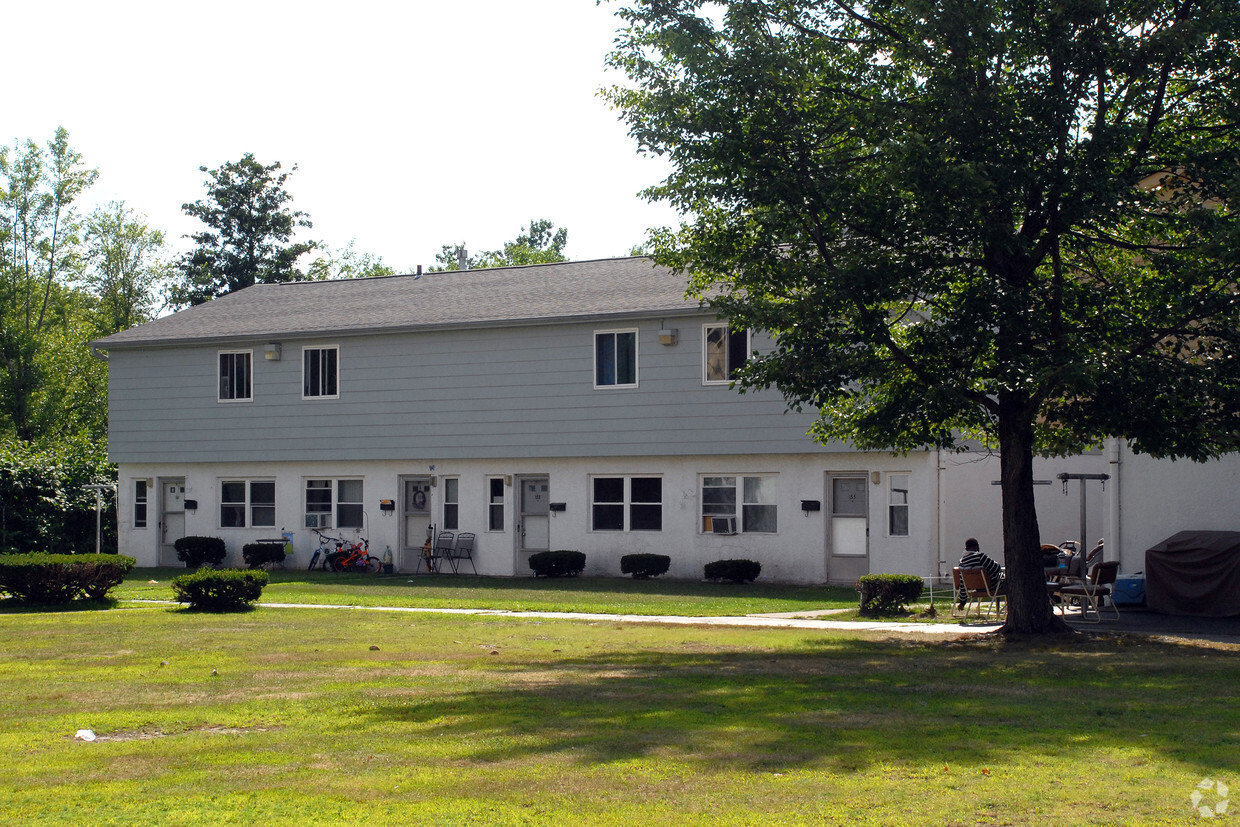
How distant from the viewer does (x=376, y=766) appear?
7.55 m

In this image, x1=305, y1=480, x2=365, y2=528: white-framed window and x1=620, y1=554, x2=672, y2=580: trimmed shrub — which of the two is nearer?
x1=620, y1=554, x2=672, y2=580: trimmed shrub

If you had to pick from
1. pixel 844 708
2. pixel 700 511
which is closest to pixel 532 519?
pixel 700 511

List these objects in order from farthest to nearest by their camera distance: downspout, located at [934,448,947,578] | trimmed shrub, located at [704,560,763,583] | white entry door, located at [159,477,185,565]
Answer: white entry door, located at [159,477,185,565]
trimmed shrub, located at [704,560,763,583]
downspout, located at [934,448,947,578]

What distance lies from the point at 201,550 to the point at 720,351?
1379 centimetres

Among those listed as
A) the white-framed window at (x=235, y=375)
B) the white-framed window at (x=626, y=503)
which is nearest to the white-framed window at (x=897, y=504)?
the white-framed window at (x=626, y=503)

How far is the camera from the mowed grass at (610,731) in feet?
21.5

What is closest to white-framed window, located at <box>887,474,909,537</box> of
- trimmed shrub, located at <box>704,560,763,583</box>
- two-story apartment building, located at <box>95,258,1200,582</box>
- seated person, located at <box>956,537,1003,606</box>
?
two-story apartment building, located at <box>95,258,1200,582</box>

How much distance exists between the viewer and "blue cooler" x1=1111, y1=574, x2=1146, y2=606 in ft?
62.7

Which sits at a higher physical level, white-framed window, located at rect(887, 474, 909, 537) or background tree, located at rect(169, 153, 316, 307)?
background tree, located at rect(169, 153, 316, 307)

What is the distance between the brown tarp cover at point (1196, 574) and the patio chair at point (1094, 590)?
0.66 meters

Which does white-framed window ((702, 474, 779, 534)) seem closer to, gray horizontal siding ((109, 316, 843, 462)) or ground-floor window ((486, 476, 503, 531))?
gray horizontal siding ((109, 316, 843, 462))

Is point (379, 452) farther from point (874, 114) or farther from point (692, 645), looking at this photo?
point (874, 114)

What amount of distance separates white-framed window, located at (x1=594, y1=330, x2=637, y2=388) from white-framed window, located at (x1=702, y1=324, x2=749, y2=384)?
163 cm

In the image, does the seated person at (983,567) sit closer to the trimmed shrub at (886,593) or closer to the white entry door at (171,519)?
the trimmed shrub at (886,593)
